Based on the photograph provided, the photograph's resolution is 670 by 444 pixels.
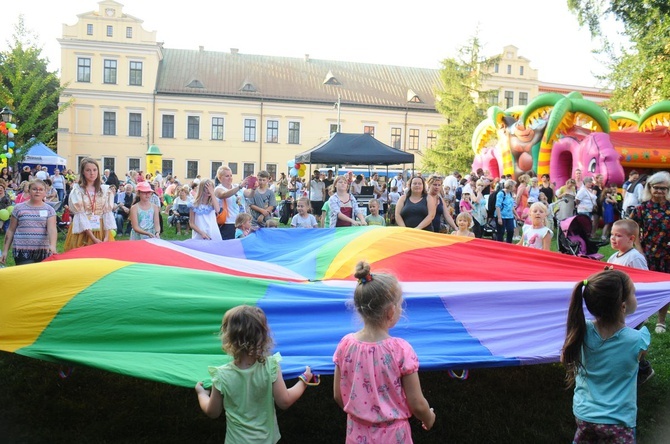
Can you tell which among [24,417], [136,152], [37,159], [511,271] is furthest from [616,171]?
[136,152]

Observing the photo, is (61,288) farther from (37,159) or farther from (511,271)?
(37,159)

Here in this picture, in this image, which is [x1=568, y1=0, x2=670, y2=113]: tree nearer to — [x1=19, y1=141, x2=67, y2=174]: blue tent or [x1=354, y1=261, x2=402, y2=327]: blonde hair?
[x1=354, y1=261, x2=402, y2=327]: blonde hair

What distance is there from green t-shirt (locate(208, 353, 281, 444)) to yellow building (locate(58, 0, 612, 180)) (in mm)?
34023

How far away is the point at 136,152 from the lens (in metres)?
36.6

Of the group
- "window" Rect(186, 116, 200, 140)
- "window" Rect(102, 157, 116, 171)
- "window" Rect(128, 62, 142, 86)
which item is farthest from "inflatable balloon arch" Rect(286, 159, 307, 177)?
"window" Rect(102, 157, 116, 171)

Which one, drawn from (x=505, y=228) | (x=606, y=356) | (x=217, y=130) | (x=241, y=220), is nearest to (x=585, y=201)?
(x=505, y=228)

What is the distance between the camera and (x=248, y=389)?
7.77 feet

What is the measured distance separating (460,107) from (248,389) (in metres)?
33.0

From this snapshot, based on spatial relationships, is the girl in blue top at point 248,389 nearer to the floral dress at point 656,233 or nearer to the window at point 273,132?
the floral dress at point 656,233

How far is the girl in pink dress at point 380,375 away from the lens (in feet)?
7.39

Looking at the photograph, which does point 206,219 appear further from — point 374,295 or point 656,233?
point 374,295

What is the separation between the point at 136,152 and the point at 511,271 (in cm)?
3498

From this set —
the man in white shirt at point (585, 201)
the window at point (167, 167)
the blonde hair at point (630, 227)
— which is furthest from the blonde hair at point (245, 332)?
the window at point (167, 167)

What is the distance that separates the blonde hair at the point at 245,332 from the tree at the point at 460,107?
3197 cm
